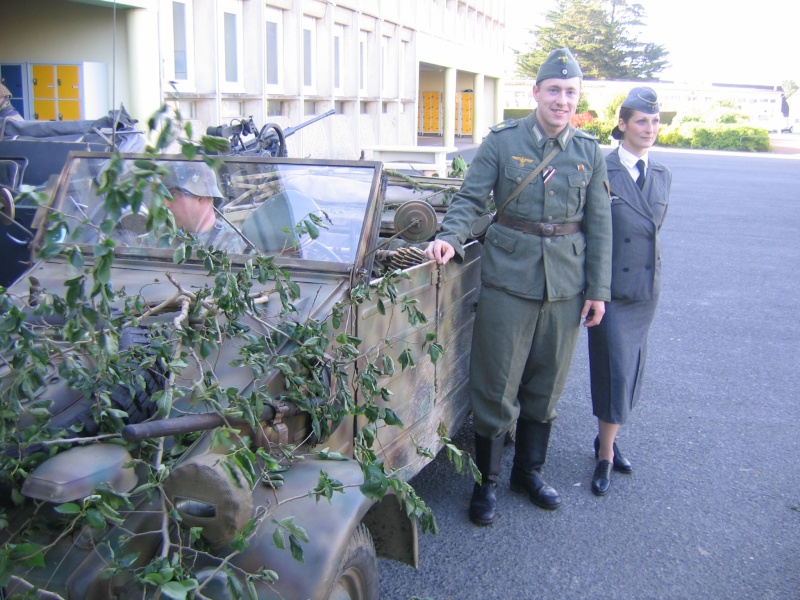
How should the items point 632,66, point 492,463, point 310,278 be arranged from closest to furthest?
1. point 310,278
2. point 492,463
3. point 632,66

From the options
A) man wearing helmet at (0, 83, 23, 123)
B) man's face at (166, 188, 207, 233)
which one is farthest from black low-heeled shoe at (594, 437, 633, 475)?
man wearing helmet at (0, 83, 23, 123)

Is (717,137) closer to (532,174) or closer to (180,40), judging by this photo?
(180,40)

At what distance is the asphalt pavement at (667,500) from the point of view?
11.9 ft

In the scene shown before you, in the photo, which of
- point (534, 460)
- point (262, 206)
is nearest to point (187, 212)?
point (262, 206)

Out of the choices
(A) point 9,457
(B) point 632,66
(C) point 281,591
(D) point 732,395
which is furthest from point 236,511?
(B) point 632,66

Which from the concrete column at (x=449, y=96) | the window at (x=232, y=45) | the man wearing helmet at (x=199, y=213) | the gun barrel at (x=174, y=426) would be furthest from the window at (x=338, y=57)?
the gun barrel at (x=174, y=426)

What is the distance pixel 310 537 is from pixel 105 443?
624 millimetres

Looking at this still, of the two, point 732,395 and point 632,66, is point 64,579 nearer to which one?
point 732,395

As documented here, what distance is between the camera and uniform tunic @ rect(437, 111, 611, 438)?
3984mm

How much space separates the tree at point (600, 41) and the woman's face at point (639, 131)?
6182 cm

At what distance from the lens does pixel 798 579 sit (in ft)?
11.9

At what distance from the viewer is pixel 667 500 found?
4.37m

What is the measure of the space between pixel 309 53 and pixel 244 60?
2746 millimetres

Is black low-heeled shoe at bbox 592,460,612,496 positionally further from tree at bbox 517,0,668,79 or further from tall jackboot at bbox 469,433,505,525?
tree at bbox 517,0,668,79
